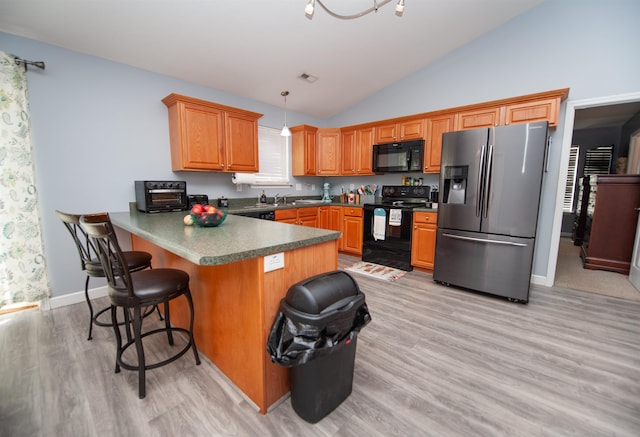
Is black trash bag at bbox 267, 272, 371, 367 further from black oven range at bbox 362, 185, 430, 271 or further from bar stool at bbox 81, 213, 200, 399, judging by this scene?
black oven range at bbox 362, 185, 430, 271

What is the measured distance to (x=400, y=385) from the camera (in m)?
1.62

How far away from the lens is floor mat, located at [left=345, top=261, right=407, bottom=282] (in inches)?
139

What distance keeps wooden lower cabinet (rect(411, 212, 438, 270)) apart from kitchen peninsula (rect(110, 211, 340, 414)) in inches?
89.8

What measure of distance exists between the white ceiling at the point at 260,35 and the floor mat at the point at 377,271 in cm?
287

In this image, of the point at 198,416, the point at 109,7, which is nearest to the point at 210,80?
the point at 109,7

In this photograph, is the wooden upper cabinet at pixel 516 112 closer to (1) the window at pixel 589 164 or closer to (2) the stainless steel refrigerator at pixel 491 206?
(2) the stainless steel refrigerator at pixel 491 206

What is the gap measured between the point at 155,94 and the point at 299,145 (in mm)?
2242

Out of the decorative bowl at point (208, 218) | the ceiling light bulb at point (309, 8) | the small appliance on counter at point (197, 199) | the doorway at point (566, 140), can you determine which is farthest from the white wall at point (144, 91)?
the ceiling light bulb at point (309, 8)

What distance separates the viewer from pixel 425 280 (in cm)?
340

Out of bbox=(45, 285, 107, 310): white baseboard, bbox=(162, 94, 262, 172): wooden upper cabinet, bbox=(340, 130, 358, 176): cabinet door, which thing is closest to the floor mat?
bbox=(340, 130, 358, 176): cabinet door

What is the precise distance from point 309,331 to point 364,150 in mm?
3810

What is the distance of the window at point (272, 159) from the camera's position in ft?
14.3

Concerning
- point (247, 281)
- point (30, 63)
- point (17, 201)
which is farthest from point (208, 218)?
point (30, 63)

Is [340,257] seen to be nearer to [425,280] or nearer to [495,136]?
[425,280]
